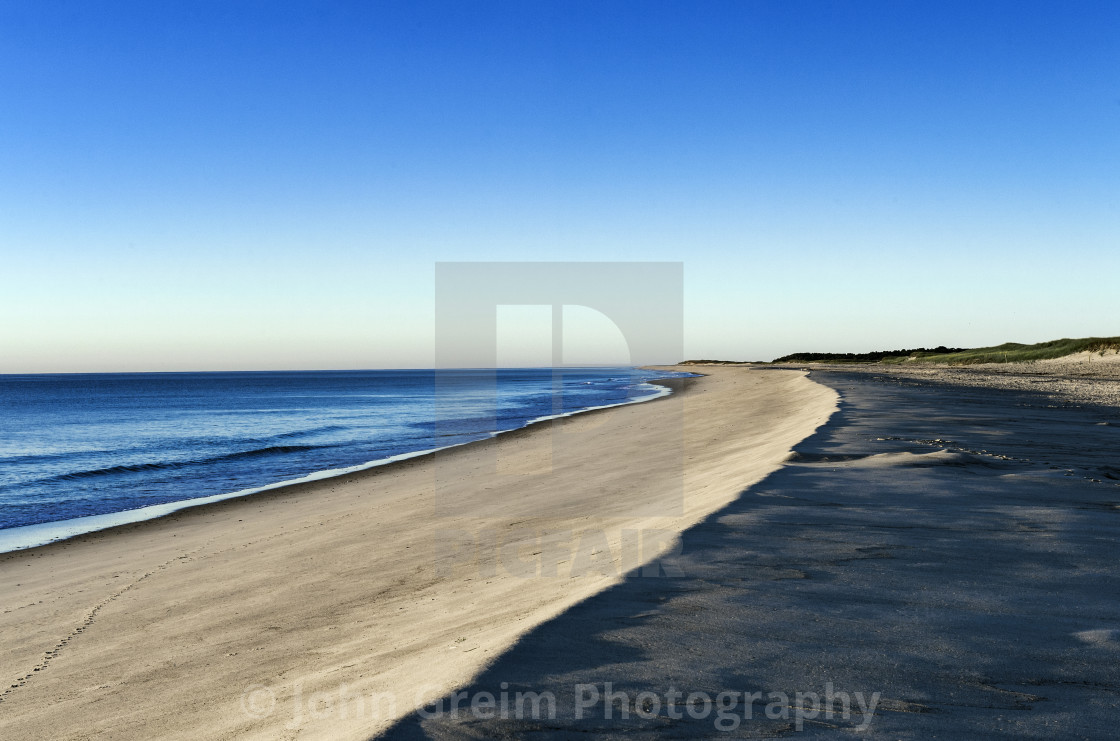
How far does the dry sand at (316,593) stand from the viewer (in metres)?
4.00

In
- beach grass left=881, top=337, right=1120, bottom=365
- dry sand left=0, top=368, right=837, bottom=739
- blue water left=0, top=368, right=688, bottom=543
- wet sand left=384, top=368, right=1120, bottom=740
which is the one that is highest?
beach grass left=881, top=337, right=1120, bottom=365

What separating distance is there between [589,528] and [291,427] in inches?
1197

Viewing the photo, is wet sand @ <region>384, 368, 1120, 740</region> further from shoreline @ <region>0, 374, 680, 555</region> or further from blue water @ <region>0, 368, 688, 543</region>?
blue water @ <region>0, 368, 688, 543</region>

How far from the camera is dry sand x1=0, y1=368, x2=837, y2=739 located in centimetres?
400

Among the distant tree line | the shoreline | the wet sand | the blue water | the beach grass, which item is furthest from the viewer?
the distant tree line

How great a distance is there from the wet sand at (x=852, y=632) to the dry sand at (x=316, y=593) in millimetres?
380

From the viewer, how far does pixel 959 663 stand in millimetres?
3062

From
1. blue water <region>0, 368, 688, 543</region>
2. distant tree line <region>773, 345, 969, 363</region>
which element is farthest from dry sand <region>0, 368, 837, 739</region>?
distant tree line <region>773, 345, 969, 363</region>

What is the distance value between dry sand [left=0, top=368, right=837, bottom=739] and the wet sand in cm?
38

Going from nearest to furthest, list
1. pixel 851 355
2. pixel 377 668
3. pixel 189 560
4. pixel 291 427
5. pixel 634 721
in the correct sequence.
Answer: pixel 634 721 → pixel 377 668 → pixel 189 560 → pixel 291 427 → pixel 851 355

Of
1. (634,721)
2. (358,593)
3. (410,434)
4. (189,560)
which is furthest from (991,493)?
(410,434)

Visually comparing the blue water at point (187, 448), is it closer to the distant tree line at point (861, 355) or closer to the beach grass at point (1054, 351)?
the beach grass at point (1054, 351)

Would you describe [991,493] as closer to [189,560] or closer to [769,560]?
[769,560]

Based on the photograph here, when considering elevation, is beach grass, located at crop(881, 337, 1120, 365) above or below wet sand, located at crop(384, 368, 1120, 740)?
above
